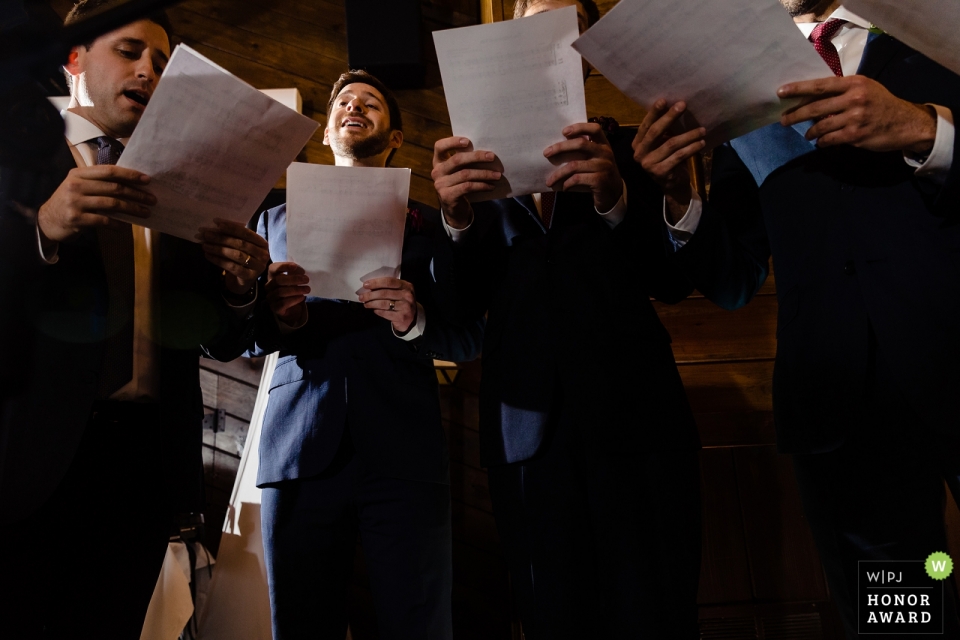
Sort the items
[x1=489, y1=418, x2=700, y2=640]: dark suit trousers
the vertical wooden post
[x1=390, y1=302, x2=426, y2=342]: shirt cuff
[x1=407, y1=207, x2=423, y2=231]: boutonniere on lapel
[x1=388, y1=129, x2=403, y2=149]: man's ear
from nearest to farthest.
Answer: [x1=489, y1=418, x2=700, y2=640]: dark suit trousers < [x1=390, y1=302, x2=426, y2=342]: shirt cuff < [x1=407, y1=207, x2=423, y2=231]: boutonniere on lapel < [x1=388, y1=129, x2=403, y2=149]: man's ear < the vertical wooden post

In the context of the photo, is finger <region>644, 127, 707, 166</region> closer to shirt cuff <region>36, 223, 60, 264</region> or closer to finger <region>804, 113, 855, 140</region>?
finger <region>804, 113, 855, 140</region>

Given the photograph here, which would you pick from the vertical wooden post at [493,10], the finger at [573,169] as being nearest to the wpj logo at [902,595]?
the finger at [573,169]

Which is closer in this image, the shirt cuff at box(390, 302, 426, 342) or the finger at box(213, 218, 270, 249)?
the finger at box(213, 218, 270, 249)

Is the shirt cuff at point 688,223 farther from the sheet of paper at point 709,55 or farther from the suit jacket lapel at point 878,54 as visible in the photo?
the suit jacket lapel at point 878,54

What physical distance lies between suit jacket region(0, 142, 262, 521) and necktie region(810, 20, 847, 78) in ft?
4.05

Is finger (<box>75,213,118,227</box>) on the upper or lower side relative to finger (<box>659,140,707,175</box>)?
lower

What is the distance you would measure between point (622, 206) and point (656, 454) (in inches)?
17.3

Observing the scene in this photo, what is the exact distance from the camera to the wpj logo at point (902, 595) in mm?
1028

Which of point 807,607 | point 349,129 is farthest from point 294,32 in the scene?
point 807,607

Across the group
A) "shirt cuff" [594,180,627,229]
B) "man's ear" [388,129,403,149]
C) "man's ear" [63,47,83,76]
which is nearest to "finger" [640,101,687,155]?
"shirt cuff" [594,180,627,229]

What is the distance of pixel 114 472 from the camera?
128 centimetres

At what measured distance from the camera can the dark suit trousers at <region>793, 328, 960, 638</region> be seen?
1043 mm

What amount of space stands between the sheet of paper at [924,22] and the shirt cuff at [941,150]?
0.21 feet

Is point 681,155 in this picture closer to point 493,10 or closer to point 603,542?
point 603,542
